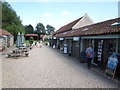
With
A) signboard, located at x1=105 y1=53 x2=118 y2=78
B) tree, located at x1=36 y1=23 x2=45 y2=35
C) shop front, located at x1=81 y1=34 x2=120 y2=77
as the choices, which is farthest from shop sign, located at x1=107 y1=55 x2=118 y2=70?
tree, located at x1=36 y1=23 x2=45 y2=35

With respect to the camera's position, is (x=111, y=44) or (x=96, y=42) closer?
(x=111, y=44)

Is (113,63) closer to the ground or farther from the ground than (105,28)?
closer to the ground

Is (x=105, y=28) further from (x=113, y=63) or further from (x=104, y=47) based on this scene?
(x=113, y=63)

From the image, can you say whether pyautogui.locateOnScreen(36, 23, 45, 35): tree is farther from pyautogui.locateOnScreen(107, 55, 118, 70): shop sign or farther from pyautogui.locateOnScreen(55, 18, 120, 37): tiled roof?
pyautogui.locateOnScreen(107, 55, 118, 70): shop sign

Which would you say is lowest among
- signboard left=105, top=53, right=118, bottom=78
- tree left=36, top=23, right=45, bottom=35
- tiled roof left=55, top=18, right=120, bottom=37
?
signboard left=105, top=53, right=118, bottom=78

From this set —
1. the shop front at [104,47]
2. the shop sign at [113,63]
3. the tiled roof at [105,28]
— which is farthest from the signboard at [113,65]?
the tiled roof at [105,28]

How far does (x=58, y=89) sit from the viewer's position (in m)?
3.95

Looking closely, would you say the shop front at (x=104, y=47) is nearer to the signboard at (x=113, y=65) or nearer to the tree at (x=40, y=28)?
the signboard at (x=113, y=65)

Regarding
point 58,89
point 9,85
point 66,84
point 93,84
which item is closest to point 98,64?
point 93,84

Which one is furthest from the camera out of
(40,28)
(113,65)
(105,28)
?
(40,28)

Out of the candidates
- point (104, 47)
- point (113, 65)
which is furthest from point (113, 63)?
point (104, 47)

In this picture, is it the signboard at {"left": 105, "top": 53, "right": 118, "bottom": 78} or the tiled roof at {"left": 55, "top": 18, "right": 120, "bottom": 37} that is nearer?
the signboard at {"left": 105, "top": 53, "right": 118, "bottom": 78}

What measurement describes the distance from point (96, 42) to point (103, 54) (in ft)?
4.02

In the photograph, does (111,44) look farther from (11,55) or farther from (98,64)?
(11,55)
